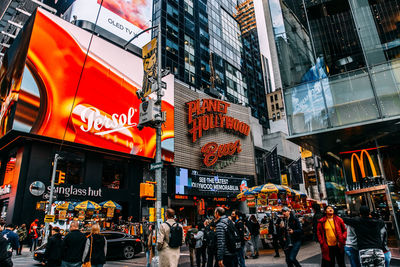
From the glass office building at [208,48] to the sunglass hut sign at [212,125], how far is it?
282 inches

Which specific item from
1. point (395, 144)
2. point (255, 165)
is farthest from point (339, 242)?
point (255, 165)

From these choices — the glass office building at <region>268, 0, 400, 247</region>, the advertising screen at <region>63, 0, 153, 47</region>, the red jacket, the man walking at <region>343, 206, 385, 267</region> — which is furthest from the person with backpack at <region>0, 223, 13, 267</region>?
the advertising screen at <region>63, 0, 153, 47</region>

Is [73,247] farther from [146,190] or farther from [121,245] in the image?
[121,245]

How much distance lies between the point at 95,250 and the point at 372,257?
6.35 m

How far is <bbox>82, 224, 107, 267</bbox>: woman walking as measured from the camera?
6811 millimetres

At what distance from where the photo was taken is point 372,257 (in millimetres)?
5512

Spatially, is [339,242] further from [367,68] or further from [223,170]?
[223,170]

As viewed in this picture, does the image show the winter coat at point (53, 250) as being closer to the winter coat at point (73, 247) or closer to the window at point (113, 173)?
the winter coat at point (73, 247)

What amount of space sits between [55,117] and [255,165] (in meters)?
30.9

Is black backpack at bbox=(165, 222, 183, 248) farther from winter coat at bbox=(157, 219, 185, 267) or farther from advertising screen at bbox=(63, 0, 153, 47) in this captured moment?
advertising screen at bbox=(63, 0, 153, 47)

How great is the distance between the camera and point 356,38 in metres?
16.3

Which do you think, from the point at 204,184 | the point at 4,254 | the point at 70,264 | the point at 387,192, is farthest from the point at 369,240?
the point at 204,184

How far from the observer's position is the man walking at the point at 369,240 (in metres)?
5.48

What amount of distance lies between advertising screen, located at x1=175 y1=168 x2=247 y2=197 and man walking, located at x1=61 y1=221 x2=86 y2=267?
2669 cm
